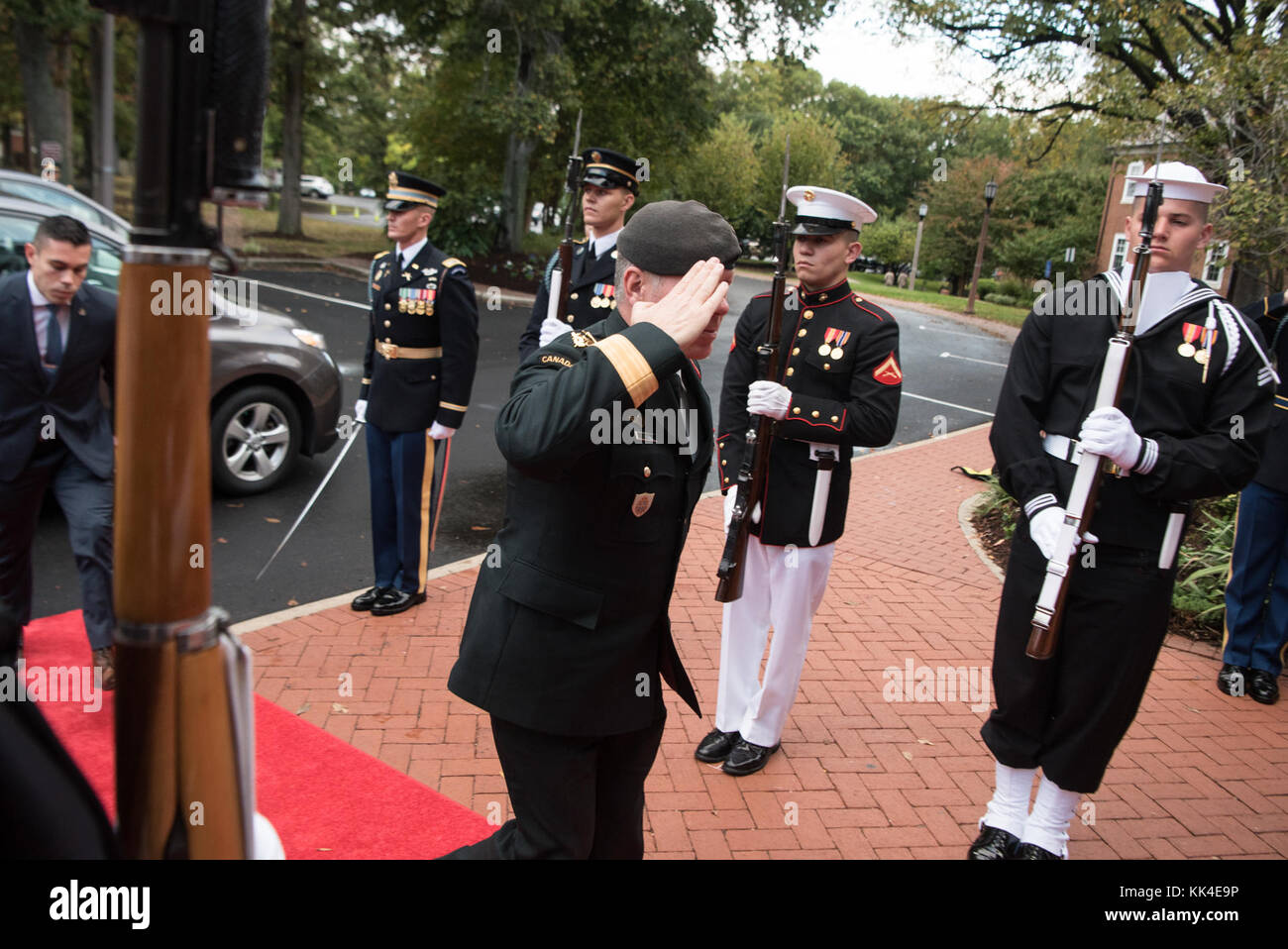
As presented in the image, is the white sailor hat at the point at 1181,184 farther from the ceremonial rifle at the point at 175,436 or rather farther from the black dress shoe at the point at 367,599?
the black dress shoe at the point at 367,599

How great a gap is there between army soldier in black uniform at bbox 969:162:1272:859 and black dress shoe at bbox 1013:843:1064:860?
0.21 m

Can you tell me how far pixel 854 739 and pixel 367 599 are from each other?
273 centimetres

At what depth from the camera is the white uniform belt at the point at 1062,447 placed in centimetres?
342

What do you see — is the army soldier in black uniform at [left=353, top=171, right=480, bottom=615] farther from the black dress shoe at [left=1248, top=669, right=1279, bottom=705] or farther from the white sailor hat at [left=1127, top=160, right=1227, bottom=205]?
the black dress shoe at [left=1248, top=669, right=1279, bottom=705]

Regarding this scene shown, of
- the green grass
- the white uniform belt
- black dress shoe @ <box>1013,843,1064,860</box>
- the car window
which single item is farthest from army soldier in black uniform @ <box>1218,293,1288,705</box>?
the green grass

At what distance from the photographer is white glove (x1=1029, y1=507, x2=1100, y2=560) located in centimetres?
327

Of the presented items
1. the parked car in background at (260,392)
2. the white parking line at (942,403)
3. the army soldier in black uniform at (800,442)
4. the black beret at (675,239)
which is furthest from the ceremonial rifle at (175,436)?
the white parking line at (942,403)

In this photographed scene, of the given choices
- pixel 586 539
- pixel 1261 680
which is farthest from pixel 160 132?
pixel 1261 680

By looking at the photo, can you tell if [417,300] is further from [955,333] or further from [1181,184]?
[955,333]

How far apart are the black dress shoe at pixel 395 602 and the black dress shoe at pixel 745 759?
7.07 feet

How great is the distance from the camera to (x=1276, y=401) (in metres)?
5.36

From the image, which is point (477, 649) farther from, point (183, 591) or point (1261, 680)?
point (1261, 680)

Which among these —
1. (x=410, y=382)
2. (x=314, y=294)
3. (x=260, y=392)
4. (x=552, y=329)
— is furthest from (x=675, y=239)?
(x=314, y=294)

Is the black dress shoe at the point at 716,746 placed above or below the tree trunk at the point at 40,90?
below
